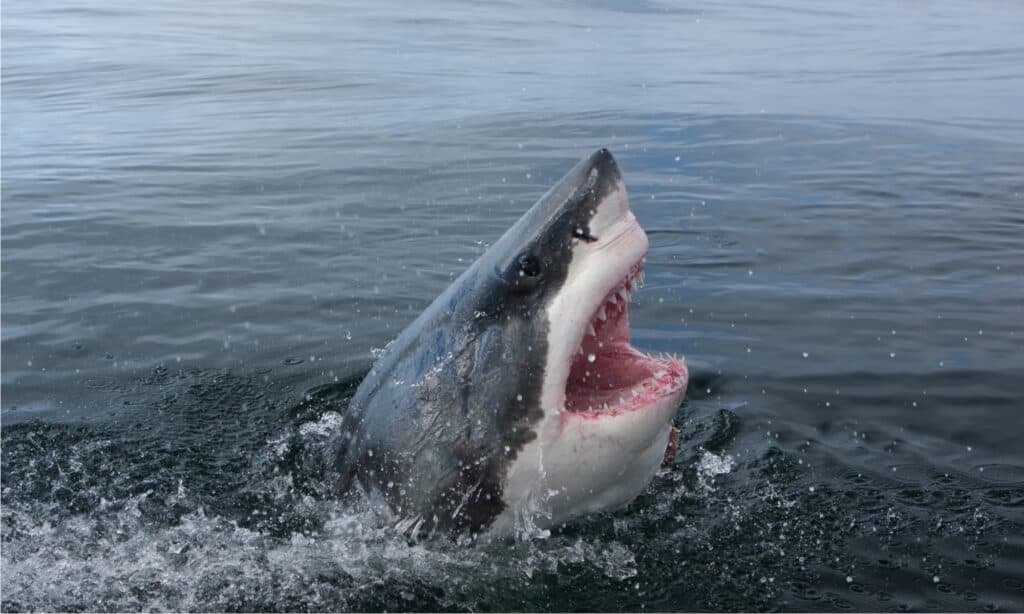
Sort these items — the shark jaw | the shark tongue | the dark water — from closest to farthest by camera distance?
the shark jaw < the shark tongue < the dark water

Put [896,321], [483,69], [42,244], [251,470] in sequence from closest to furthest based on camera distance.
Answer: [251,470] → [896,321] → [42,244] → [483,69]

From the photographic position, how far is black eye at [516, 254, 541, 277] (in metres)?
3.74

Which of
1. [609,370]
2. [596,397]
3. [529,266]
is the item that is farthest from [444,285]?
[529,266]

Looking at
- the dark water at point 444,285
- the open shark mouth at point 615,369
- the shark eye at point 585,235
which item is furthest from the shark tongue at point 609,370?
the dark water at point 444,285

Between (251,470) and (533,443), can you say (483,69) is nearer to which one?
(251,470)

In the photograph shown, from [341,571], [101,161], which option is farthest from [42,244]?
[341,571]

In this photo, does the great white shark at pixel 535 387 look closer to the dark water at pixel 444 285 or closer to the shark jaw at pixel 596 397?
the shark jaw at pixel 596 397

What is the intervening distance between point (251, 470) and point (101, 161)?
8.70 meters

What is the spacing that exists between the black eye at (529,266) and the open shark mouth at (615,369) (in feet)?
0.80

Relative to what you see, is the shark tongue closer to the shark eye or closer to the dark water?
the shark eye

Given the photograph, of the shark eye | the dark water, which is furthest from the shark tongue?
the dark water

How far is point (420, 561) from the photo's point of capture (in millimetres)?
4113

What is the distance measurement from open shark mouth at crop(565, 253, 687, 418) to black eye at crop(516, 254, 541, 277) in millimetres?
244

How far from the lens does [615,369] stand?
160 inches
